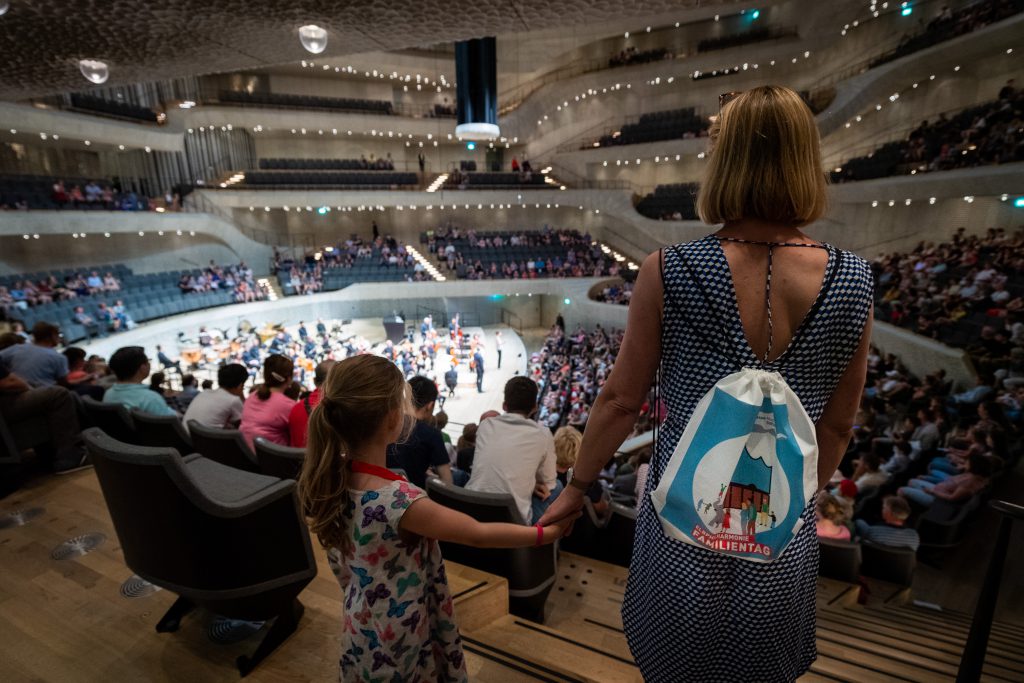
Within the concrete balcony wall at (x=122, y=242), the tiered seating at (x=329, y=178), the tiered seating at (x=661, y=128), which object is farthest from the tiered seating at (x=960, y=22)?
the concrete balcony wall at (x=122, y=242)

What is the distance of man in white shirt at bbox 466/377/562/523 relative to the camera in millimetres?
2174

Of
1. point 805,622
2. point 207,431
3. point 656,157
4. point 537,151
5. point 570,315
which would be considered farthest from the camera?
point 537,151

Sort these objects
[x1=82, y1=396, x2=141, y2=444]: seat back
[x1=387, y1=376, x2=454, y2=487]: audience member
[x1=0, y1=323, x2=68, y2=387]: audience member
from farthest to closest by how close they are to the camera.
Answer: [x1=0, y1=323, x2=68, y2=387]: audience member → [x1=82, y1=396, x2=141, y2=444]: seat back → [x1=387, y1=376, x2=454, y2=487]: audience member

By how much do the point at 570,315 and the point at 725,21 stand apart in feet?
48.1

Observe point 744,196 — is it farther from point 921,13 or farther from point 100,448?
point 921,13

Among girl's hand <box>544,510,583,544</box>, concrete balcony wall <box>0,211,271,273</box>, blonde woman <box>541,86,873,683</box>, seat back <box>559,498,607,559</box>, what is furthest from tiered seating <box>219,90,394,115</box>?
blonde woman <box>541,86,873,683</box>

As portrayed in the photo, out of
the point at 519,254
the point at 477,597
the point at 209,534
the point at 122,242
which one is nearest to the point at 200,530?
the point at 209,534

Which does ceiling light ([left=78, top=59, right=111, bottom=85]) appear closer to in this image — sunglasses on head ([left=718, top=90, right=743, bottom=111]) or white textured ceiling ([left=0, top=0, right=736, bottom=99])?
white textured ceiling ([left=0, top=0, right=736, bottom=99])

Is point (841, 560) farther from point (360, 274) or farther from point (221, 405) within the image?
point (360, 274)

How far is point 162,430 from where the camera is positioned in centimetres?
286

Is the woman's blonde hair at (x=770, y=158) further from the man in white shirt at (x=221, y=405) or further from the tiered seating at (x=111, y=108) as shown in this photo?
the tiered seating at (x=111, y=108)

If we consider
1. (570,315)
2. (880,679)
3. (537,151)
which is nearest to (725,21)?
(537,151)

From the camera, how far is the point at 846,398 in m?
0.95

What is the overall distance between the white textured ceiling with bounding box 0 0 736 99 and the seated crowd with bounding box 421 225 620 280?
52.5 feet
